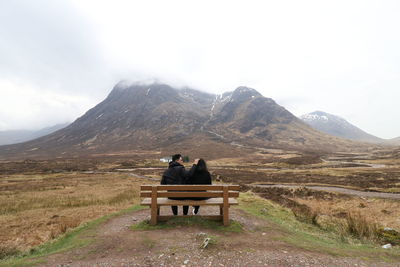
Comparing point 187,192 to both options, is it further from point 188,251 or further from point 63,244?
point 63,244

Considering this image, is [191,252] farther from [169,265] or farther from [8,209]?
[8,209]

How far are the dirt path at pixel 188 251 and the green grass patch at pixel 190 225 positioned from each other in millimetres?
234

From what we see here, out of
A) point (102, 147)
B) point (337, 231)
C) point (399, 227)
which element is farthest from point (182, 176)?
point (102, 147)

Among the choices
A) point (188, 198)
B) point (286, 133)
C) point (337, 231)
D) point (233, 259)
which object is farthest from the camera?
point (286, 133)

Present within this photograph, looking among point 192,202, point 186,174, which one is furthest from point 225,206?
point 186,174

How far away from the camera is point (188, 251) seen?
536 centimetres

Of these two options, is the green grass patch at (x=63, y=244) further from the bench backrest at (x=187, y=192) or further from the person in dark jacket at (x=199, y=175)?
the person in dark jacket at (x=199, y=175)

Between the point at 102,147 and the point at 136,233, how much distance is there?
573 feet

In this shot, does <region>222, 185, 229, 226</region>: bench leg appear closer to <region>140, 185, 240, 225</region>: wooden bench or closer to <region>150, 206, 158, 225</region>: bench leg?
<region>140, 185, 240, 225</region>: wooden bench

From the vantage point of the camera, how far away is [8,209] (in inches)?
627

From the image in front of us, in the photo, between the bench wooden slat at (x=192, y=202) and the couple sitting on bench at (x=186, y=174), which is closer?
the bench wooden slat at (x=192, y=202)

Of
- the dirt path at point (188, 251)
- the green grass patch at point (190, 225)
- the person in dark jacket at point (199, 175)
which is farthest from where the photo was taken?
the person in dark jacket at point (199, 175)

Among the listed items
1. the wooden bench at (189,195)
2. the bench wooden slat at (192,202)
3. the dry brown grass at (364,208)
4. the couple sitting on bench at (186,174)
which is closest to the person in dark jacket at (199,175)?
the couple sitting on bench at (186,174)

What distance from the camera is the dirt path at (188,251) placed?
491 cm
